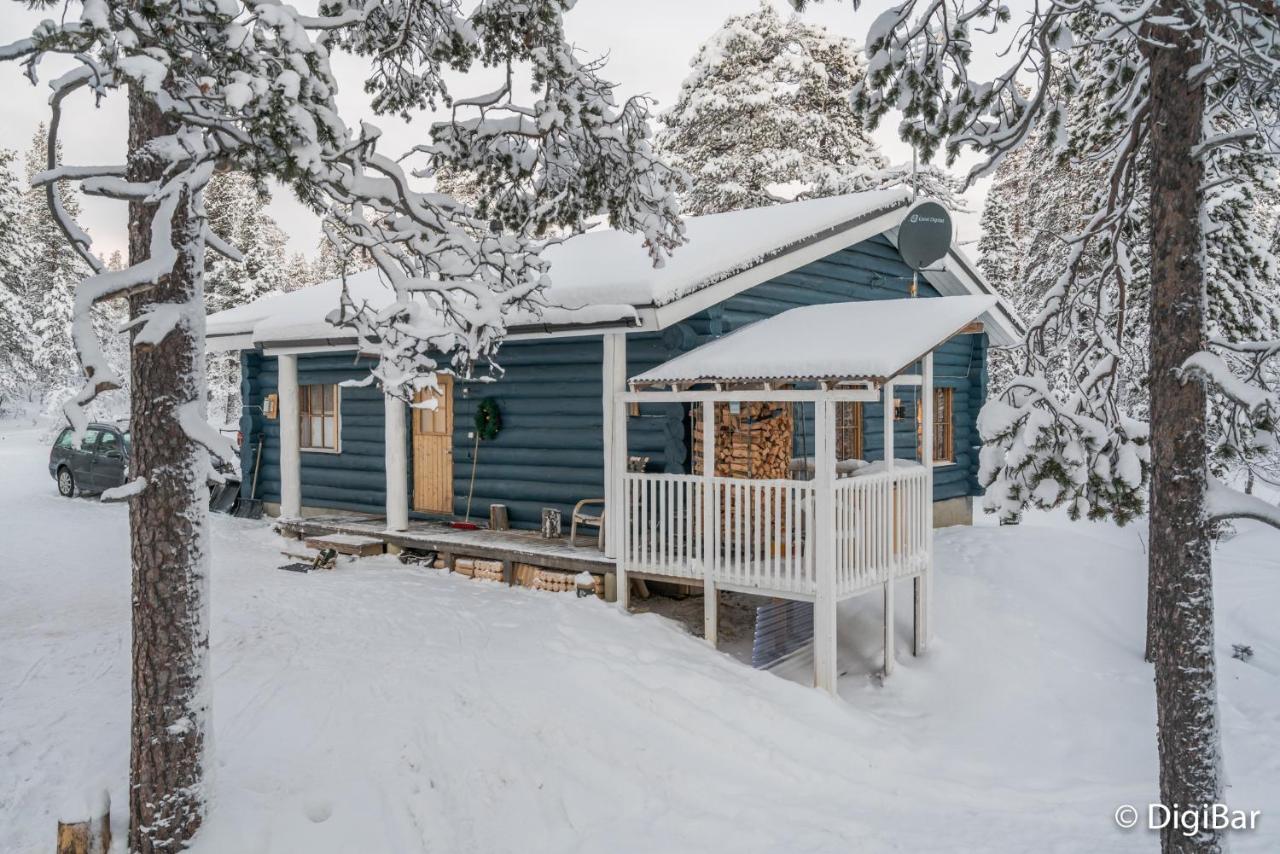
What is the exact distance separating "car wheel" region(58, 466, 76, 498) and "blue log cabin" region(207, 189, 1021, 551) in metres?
5.37

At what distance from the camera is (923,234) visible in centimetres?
1206

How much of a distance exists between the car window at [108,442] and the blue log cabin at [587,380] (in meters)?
3.84

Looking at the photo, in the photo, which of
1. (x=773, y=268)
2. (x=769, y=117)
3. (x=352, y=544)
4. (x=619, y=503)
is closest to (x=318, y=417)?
(x=352, y=544)

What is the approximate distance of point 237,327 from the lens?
13773 millimetres

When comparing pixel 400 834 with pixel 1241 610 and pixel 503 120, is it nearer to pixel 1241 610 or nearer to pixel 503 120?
pixel 503 120

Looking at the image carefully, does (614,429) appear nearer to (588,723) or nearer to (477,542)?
(477,542)

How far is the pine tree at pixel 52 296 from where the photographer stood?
37.0 metres

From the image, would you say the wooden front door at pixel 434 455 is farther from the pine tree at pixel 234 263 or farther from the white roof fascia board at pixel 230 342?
the pine tree at pixel 234 263

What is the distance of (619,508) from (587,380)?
204 cm

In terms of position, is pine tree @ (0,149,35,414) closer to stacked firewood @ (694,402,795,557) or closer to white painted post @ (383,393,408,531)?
white painted post @ (383,393,408,531)

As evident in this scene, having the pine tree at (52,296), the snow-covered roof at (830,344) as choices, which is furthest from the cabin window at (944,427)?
the pine tree at (52,296)

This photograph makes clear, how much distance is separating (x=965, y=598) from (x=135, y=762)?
9003 mm

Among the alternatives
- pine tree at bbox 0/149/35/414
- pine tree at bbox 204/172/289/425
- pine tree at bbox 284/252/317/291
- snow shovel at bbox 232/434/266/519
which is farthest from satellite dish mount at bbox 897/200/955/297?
pine tree at bbox 284/252/317/291

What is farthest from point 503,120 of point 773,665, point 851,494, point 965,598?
point 965,598
